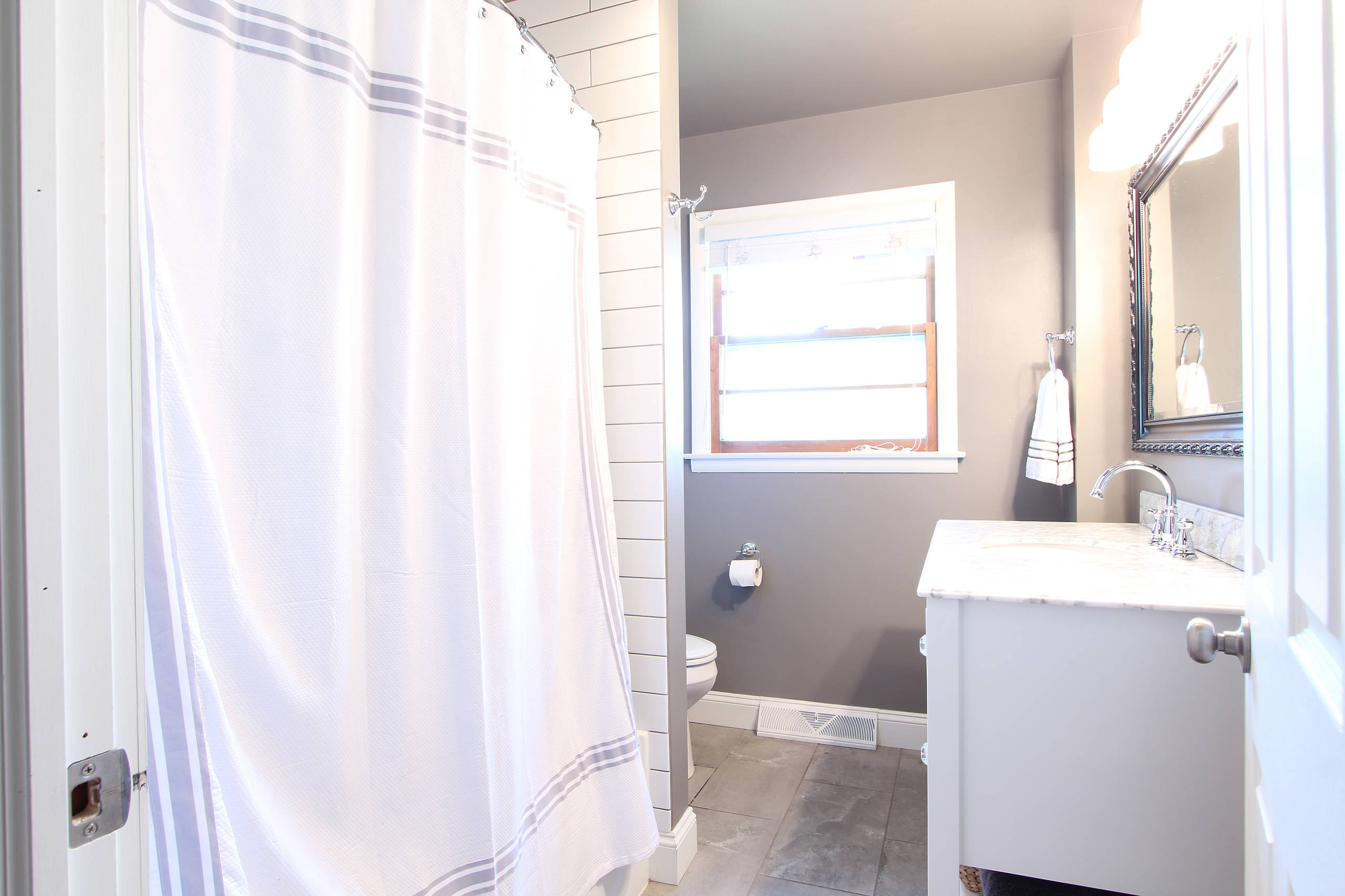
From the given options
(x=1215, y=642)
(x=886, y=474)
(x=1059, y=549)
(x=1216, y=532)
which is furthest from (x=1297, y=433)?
(x=886, y=474)

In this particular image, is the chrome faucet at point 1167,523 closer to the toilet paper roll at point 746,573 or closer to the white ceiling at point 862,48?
the toilet paper roll at point 746,573

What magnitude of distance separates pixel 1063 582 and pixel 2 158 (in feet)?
4.54

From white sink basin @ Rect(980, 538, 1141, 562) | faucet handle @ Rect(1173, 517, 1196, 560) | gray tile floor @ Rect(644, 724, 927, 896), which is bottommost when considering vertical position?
gray tile floor @ Rect(644, 724, 927, 896)

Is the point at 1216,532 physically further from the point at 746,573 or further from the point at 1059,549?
the point at 746,573

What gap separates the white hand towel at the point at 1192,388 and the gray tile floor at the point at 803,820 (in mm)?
1303

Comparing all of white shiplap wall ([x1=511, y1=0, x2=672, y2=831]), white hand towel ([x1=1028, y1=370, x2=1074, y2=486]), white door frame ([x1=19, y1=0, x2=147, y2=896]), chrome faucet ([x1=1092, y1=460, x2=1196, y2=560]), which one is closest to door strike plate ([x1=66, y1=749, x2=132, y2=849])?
white door frame ([x1=19, y1=0, x2=147, y2=896])

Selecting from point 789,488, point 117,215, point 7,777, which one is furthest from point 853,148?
point 7,777

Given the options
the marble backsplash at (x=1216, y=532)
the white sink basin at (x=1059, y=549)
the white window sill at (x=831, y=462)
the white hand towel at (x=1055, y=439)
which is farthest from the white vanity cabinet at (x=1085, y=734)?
the white window sill at (x=831, y=462)

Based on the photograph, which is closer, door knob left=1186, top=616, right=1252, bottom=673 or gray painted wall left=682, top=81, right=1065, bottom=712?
door knob left=1186, top=616, right=1252, bottom=673

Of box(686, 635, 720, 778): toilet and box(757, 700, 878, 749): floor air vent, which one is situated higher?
box(686, 635, 720, 778): toilet

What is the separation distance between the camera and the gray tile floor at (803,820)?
168 centimetres

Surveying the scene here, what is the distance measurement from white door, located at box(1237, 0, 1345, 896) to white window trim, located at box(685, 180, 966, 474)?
181 cm

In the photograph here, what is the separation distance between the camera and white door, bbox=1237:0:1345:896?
1.33 ft

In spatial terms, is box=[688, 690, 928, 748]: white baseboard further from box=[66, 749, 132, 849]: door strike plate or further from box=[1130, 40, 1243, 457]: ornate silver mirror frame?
box=[66, 749, 132, 849]: door strike plate
